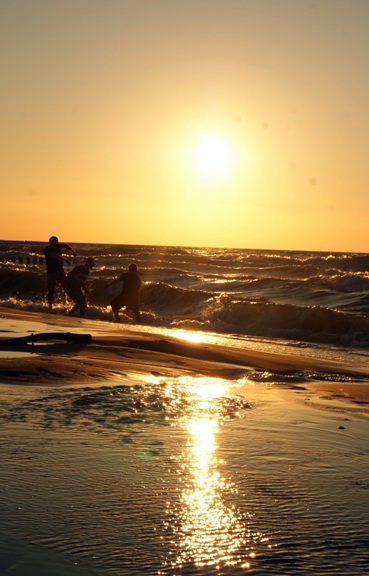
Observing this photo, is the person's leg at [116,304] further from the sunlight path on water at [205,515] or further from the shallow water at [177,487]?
the sunlight path on water at [205,515]

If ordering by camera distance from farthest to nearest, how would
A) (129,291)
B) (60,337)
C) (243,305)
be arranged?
(243,305), (129,291), (60,337)

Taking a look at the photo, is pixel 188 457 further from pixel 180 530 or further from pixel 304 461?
pixel 180 530

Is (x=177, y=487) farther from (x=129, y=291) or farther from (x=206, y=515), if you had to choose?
(x=129, y=291)

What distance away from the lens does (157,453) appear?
571 centimetres

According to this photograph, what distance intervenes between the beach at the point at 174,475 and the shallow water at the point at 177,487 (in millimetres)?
11

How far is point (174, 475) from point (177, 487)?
0.80 ft

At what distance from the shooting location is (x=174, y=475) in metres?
5.19

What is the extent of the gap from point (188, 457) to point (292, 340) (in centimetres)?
1598

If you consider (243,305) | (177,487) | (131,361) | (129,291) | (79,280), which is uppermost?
(79,280)

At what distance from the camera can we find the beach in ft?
12.9

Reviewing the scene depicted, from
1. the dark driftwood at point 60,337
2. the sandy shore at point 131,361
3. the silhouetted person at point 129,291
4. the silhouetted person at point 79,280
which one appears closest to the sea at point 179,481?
the sandy shore at point 131,361

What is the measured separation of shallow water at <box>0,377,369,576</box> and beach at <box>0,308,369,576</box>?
0.01m

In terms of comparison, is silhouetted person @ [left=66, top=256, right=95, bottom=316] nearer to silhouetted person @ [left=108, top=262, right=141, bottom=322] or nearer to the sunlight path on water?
silhouetted person @ [left=108, top=262, right=141, bottom=322]

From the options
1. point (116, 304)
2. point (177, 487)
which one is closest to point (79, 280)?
point (116, 304)
